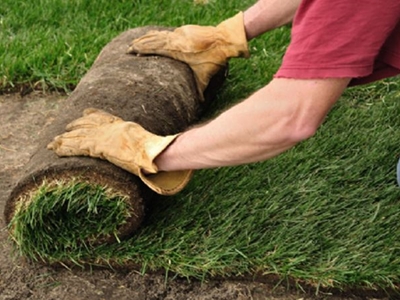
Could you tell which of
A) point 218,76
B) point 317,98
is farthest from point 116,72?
point 317,98

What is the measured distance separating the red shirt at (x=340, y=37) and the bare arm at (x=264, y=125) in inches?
1.8

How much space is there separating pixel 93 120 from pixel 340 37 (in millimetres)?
1126

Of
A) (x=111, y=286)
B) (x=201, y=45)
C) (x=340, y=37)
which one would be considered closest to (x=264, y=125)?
(x=340, y=37)

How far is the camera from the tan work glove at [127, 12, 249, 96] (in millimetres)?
3318

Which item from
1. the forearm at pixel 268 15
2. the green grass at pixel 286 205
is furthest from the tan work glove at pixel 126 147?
the forearm at pixel 268 15

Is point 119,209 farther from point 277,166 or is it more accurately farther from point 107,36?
point 107,36

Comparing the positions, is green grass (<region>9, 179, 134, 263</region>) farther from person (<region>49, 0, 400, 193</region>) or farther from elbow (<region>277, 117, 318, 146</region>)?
elbow (<region>277, 117, 318, 146</region>)

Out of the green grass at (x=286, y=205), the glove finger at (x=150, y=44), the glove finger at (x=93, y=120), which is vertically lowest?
the green grass at (x=286, y=205)

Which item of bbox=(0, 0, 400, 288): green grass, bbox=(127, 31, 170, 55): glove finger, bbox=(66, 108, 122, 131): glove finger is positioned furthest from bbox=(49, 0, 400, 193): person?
bbox=(127, 31, 170, 55): glove finger

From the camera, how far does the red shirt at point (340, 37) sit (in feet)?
6.31

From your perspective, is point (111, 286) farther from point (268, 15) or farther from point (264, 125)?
point (268, 15)

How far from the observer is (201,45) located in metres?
3.36

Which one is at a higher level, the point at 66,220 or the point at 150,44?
the point at 150,44

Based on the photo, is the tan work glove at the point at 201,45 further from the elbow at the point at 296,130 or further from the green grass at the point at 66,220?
the elbow at the point at 296,130
